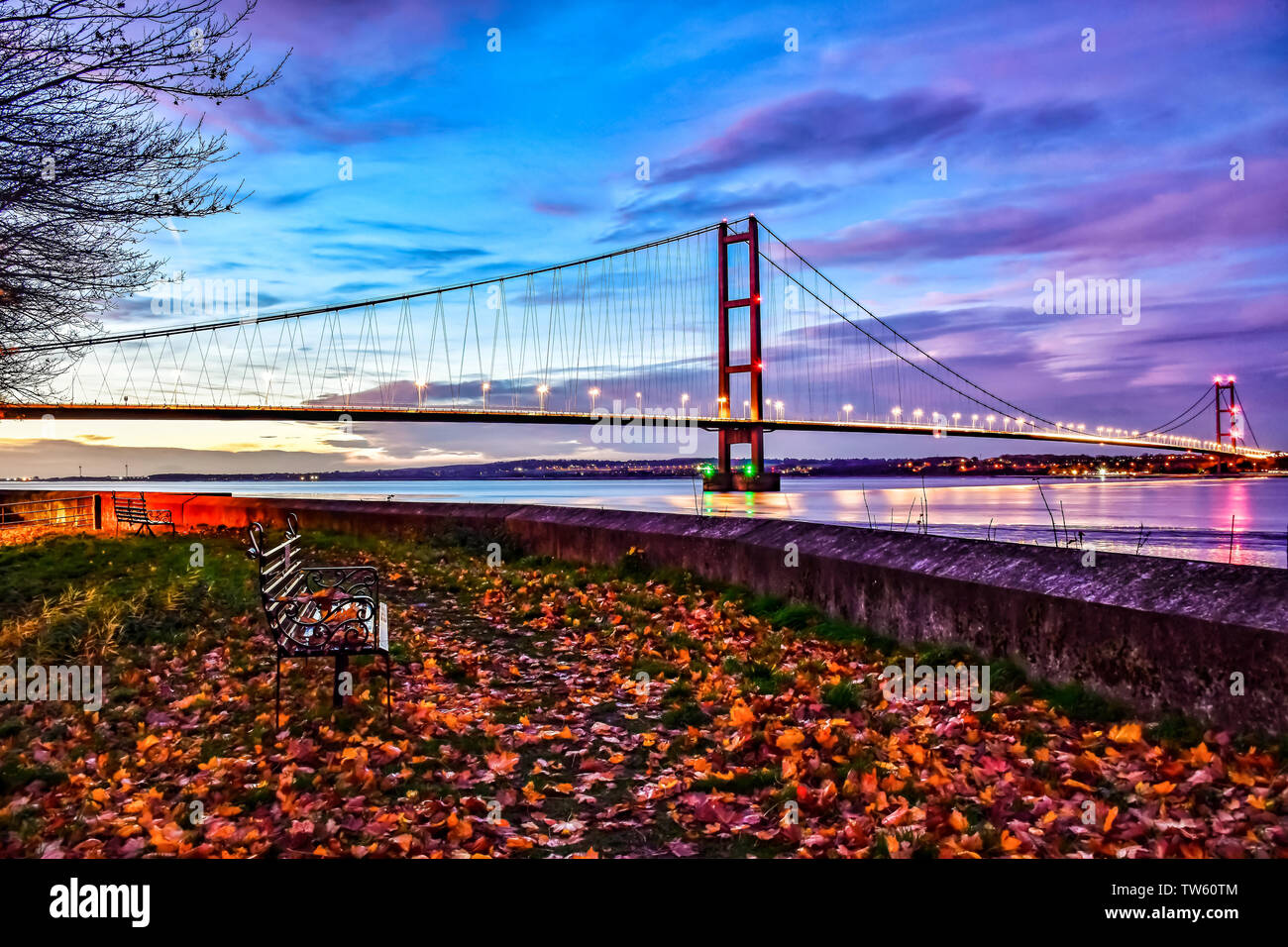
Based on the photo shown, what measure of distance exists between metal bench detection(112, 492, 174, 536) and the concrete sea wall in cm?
1110

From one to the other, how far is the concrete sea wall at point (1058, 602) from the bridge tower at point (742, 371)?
48.8 m

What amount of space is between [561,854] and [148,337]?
155 ft

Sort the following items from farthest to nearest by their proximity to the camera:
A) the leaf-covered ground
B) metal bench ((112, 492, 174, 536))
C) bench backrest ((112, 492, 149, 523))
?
bench backrest ((112, 492, 149, 523)) < metal bench ((112, 492, 174, 536)) < the leaf-covered ground

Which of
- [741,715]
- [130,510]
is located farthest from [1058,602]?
[130,510]

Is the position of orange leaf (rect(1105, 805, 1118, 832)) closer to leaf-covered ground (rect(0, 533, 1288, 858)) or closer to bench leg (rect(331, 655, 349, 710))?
leaf-covered ground (rect(0, 533, 1288, 858))

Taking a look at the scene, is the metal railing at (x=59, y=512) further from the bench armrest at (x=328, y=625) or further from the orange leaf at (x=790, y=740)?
the orange leaf at (x=790, y=740)

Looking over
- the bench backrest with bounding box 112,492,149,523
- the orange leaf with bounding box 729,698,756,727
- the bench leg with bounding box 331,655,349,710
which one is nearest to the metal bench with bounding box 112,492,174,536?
the bench backrest with bounding box 112,492,149,523

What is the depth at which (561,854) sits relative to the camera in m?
3.21

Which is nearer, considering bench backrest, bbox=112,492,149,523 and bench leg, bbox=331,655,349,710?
bench leg, bbox=331,655,349,710

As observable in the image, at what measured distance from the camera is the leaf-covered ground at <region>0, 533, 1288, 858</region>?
10.8 ft

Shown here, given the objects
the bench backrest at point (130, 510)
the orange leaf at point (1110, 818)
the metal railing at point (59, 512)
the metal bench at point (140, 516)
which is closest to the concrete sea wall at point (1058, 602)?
the orange leaf at point (1110, 818)
